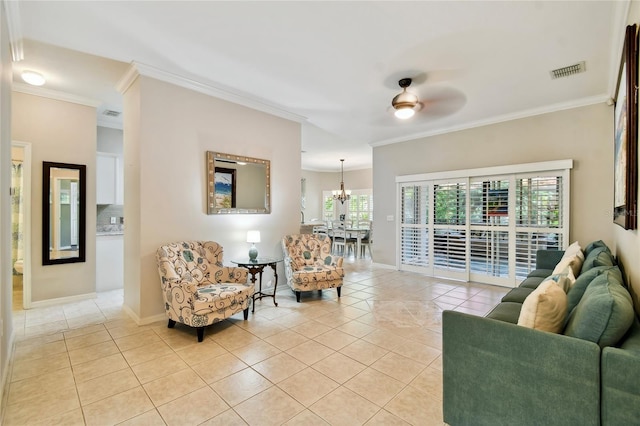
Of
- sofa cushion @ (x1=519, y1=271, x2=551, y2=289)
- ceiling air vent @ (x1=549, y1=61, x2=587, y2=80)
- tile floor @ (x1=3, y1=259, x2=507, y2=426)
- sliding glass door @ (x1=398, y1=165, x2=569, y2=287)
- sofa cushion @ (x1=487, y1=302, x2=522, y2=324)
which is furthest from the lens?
sliding glass door @ (x1=398, y1=165, x2=569, y2=287)

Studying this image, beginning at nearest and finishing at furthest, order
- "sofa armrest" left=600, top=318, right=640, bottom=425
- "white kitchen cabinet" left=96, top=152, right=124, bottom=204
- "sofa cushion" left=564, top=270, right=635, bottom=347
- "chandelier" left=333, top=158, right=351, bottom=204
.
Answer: "sofa armrest" left=600, top=318, right=640, bottom=425 < "sofa cushion" left=564, top=270, right=635, bottom=347 < "white kitchen cabinet" left=96, top=152, right=124, bottom=204 < "chandelier" left=333, top=158, right=351, bottom=204

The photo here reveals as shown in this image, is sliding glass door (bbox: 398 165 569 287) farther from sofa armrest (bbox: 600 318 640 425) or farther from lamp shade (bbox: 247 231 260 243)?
sofa armrest (bbox: 600 318 640 425)

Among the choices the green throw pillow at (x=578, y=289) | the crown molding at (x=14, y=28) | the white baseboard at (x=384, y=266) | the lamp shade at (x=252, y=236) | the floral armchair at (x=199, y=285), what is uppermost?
the crown molding at (x=14, y=28)

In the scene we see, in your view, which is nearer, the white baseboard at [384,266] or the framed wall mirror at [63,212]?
the framed wall mirror at [63,212]

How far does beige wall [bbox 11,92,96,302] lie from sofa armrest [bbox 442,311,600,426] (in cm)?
489

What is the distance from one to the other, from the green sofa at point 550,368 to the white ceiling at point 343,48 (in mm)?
2201

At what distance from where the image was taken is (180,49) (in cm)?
297

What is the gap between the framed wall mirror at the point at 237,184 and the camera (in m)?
3.90

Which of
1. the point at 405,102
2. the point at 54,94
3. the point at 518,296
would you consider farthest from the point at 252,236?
the point at 54,94

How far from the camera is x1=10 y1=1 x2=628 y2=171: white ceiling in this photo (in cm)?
239

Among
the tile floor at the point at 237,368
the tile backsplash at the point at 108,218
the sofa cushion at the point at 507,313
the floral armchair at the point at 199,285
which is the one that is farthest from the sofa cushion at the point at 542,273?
the tile backsplash at the point at 108,218

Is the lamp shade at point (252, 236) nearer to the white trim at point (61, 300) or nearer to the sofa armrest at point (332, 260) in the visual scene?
the sofa armrest at point (332, 260)

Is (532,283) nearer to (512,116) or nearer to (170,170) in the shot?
(512,116)

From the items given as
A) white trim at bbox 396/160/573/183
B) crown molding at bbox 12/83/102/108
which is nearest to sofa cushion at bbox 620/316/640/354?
white trim at bbox 396/160/573/183
